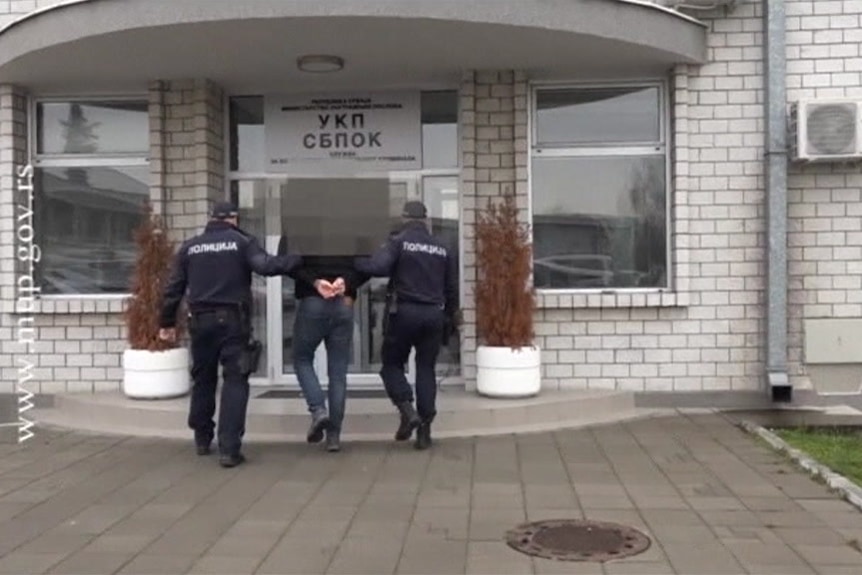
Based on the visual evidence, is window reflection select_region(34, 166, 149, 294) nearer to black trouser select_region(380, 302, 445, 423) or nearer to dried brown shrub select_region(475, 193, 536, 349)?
dried brown shrub select_region(475, 193, 536, 349)

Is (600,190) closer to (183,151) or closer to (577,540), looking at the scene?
(183,151)

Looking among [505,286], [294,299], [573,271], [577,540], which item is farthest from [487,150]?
[577,540]

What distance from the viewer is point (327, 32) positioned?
28.7ft

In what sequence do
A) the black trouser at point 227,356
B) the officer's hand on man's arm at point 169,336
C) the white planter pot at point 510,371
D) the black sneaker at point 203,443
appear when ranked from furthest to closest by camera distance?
the white planter pot at point 510,371
the officer's hand on man's arm at point 169,336
the black sneaker at point 203,443
the black trouser at point 227,356

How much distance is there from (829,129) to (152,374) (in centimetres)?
668

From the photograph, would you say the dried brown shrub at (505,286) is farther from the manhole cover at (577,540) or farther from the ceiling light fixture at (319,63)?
the manhole cover at (577,540)

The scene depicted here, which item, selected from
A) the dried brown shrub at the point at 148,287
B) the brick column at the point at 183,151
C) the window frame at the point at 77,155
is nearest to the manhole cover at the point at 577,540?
the dried brown shrub at the point at 148,287

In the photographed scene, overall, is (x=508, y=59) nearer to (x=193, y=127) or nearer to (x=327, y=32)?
(x=327, y=32)

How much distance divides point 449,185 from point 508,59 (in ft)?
5.04

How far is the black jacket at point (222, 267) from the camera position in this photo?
25.2 feet

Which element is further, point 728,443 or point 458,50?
point 458,50


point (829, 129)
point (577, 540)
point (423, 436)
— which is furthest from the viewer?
point (829, 129)

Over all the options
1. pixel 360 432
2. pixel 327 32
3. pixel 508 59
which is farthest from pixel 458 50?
pixel 360 432

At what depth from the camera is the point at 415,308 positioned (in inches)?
317
